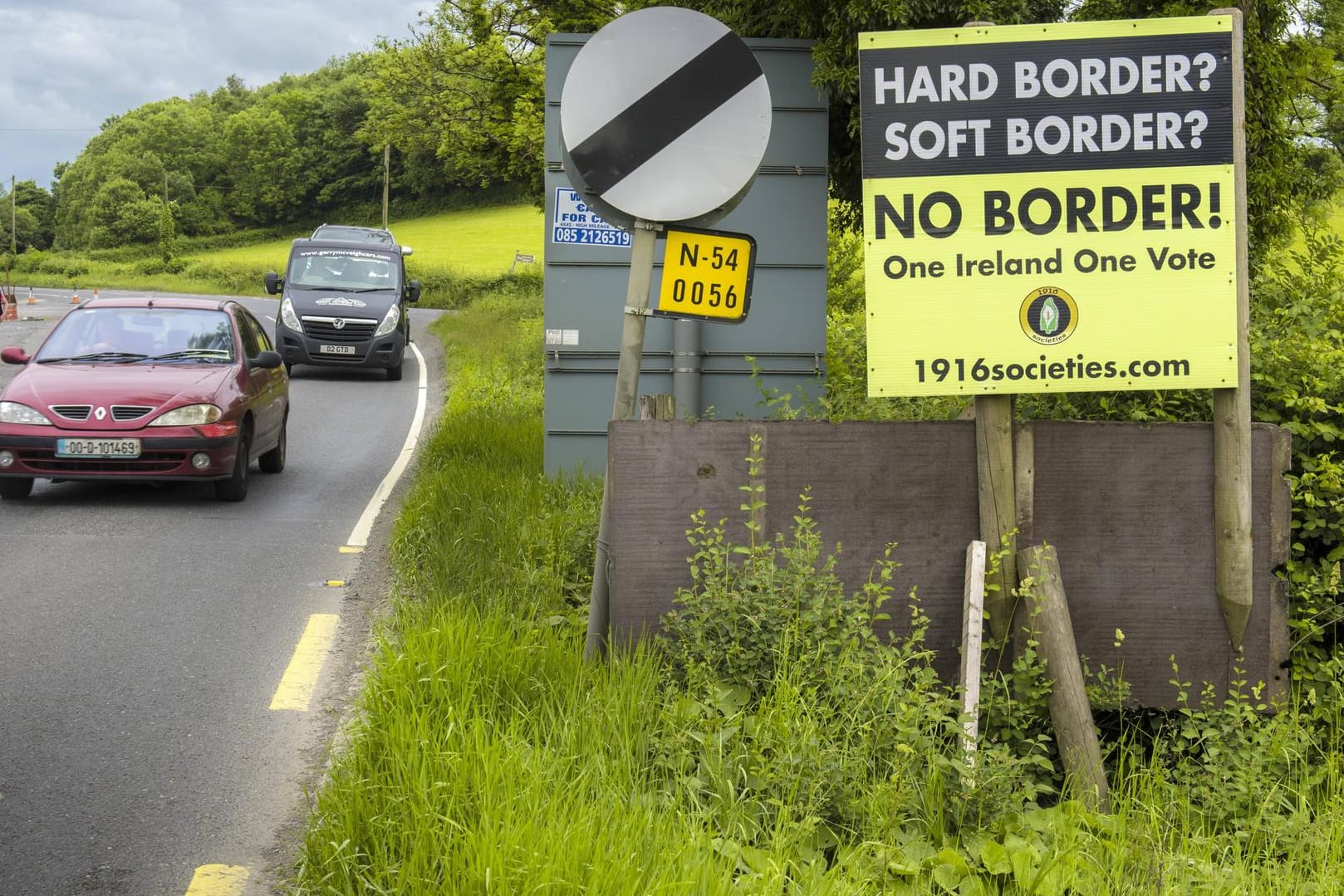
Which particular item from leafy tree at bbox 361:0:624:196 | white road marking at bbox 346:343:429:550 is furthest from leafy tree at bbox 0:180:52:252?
white road marking at bbox 346:343:429:550

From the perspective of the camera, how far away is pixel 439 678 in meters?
4.65

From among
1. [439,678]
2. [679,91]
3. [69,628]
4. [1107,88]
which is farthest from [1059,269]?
[69,628]

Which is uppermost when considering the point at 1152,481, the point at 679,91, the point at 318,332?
the point at 318,332

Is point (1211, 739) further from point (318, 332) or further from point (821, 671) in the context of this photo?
point (318, 332)

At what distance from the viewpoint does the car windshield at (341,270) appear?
2358 centimetres

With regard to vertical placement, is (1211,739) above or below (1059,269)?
below

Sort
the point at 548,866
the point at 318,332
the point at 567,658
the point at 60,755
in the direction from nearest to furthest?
1. the point at 548,866
2. the point at 567,658
3. the point at 60,755
4. the point at 318,332

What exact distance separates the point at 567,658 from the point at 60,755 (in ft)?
6.50

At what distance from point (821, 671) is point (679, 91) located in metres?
1.99

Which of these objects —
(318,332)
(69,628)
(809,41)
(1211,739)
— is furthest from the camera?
(318,332)

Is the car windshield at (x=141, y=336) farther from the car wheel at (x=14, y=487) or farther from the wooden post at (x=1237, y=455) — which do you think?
the wooden post at (x=1237, y=455)

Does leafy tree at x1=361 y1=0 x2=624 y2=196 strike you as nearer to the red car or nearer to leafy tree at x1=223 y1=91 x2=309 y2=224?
the red car

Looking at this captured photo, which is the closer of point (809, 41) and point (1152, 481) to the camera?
point (1152, 481)

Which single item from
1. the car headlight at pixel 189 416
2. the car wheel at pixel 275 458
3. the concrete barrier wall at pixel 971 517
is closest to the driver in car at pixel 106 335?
the car headlight at pixel 189 416
